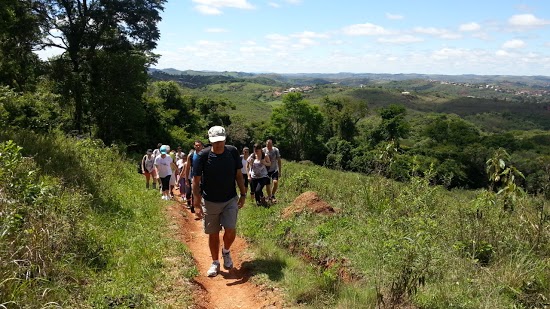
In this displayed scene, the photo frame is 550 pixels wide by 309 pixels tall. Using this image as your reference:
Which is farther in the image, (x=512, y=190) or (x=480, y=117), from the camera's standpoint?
(x=480, y=117)

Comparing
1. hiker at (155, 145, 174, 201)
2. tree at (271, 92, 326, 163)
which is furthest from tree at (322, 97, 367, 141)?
hiker at (155, 145, 174, 201)

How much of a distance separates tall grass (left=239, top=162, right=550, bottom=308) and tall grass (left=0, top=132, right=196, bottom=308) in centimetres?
167

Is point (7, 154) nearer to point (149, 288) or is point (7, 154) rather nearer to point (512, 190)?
point (149, 288)

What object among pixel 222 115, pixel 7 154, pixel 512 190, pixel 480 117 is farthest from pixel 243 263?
pixel 480 117

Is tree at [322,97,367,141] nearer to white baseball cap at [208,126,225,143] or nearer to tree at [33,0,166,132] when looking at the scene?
tree at [33,0,166,132]

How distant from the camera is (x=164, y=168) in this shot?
10898mm

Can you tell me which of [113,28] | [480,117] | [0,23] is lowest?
[480,117]

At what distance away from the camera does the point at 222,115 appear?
5700 cm

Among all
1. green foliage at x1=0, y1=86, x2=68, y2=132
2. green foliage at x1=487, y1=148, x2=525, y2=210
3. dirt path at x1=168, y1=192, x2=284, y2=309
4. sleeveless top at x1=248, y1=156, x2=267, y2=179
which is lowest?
dirt path at x1=168, y1=192, x2=284, y2=309

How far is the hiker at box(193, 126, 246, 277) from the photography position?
532 cm

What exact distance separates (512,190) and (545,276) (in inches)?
78.9

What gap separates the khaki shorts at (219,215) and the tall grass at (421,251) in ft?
3.77

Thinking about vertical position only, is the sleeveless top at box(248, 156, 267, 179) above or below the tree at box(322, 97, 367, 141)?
above

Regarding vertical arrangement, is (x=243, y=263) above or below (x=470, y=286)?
below
